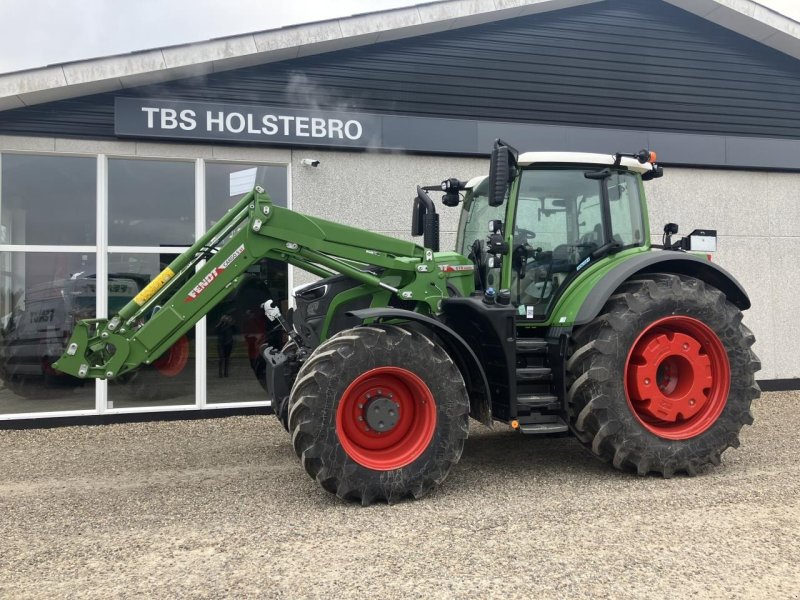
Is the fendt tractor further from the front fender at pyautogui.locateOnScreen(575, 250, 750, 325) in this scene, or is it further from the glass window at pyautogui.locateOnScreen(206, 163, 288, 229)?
the glass window at pyautogui.locateOnScreen(206, 163, 288, 229)

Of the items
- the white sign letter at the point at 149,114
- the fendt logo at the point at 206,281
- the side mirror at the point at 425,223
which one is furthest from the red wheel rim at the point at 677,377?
the white sign letter at the point at 149,114

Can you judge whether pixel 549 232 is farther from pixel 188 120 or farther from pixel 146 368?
pixel 146 368

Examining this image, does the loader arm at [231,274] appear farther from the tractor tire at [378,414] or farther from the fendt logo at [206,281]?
the tractor tire at [378,414]

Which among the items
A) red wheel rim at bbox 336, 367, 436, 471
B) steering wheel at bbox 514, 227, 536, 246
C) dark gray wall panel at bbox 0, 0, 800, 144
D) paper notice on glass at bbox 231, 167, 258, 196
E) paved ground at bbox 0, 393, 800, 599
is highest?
dark gray wall panel at bbox 0, 0, 800, 144

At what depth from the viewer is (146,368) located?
7.91 metres

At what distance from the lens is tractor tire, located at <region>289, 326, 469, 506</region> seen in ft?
13.8

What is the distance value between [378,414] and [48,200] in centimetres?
562

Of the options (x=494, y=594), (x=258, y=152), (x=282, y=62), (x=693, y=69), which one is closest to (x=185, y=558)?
(x=494, y=594)

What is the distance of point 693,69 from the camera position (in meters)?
9.48

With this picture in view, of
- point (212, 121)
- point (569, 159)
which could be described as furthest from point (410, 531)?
point (212, 121)

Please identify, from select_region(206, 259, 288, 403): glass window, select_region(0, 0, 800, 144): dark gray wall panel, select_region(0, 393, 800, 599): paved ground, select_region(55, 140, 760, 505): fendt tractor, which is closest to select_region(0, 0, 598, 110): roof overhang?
select_region(0, 0, 800, 144): dark gray wall panel

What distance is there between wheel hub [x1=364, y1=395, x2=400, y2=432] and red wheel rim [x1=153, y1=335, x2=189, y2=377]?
4.28m

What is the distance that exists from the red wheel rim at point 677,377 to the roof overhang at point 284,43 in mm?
5409

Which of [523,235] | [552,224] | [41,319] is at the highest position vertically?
[552,224]
